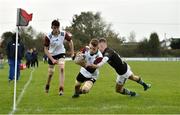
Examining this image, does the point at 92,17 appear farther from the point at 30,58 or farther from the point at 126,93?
the point at 126,93

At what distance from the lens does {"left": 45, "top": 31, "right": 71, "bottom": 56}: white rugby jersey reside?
45.4 feet

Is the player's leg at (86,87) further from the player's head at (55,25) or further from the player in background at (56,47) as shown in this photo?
the player's head at (55,25)

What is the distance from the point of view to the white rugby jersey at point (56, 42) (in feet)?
45.4

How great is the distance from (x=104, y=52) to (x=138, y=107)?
2222 mm

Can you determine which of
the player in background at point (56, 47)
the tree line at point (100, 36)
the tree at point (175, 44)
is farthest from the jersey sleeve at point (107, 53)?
the tree at point (175, 44)

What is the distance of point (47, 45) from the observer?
13938mm

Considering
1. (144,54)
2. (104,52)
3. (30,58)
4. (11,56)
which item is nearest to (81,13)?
(144,54)

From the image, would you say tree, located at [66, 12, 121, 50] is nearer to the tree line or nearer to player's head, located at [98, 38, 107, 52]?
the tree line

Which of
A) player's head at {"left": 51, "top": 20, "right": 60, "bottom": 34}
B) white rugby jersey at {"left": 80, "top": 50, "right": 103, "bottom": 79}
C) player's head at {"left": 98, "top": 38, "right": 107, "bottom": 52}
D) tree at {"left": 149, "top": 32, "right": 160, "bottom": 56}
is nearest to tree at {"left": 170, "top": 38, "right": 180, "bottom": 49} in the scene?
tree at {"left": 149, "top": 32, "right": 160, "bottom": 56}

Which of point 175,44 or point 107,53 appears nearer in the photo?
point 107,53

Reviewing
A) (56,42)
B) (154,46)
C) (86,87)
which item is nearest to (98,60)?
(86,87)

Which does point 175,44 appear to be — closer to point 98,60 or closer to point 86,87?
point 98,60

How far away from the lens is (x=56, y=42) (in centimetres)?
1385

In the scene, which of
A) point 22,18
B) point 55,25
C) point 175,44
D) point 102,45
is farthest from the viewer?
point 175,44
